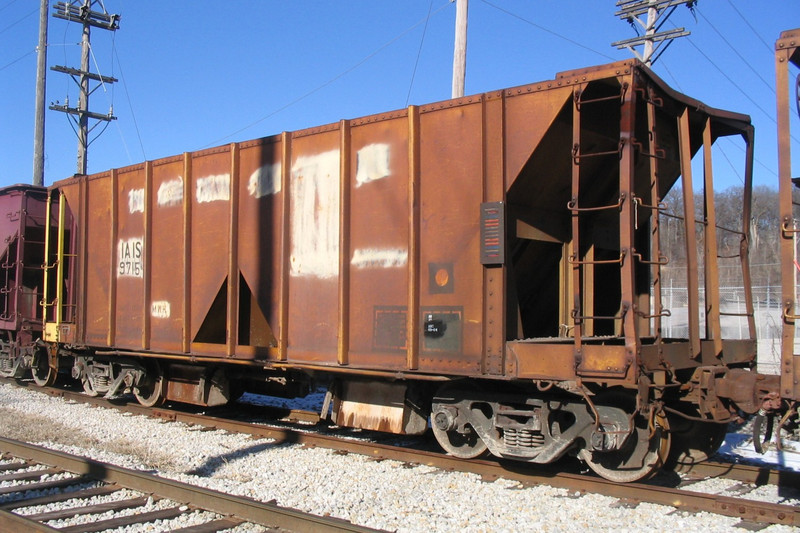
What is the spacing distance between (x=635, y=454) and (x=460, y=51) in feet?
26.5

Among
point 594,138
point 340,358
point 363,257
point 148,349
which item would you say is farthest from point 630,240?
point 148,349

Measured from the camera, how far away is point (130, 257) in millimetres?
10641

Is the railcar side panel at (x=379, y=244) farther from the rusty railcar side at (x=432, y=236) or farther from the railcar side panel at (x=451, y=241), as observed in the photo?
the railcar side panel at (x=451, y=241)

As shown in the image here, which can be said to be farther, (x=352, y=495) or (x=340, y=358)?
(x=340, y=358)

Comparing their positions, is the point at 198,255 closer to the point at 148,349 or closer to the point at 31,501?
the point at 148,349

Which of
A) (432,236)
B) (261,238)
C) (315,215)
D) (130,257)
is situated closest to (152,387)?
(130,257)

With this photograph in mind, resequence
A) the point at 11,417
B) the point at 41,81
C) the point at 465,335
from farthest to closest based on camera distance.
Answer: the point at 41,81
the point at 11,417
the point at 465,335

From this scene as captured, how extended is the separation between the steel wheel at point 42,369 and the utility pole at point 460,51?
938cm

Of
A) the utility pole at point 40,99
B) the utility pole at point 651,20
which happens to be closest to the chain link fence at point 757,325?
the utility pole at point 651,20

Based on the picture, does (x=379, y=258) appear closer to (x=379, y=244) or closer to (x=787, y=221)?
(x=379, y=244)

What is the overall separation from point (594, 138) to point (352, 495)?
4.23m

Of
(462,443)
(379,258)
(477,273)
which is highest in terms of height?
(379,258)

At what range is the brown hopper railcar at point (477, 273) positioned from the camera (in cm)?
612

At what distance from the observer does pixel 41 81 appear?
2044 cm
